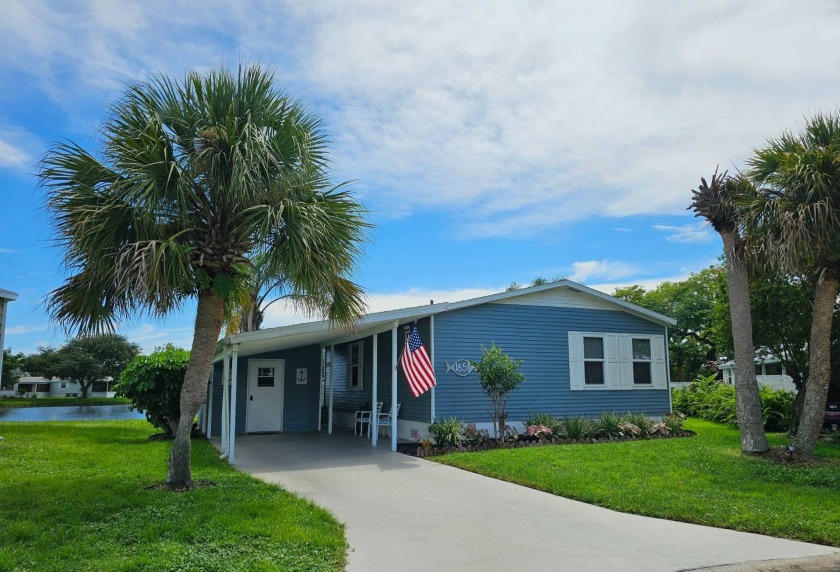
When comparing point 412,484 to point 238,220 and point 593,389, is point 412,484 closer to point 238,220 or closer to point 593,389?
point 238,220

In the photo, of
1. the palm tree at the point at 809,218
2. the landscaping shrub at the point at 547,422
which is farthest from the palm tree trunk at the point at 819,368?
the landscaping shrub at the point at 547,422

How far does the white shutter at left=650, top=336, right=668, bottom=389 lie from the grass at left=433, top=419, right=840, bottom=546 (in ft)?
10.6

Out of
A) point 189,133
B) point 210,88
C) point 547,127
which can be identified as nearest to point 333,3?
point 210,88

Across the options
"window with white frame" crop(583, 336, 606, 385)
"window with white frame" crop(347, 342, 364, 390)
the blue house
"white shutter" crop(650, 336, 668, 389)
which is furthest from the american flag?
"white shutter" crop(650, 336, 668, 389)

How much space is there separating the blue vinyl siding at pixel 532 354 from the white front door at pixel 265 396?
4914mm

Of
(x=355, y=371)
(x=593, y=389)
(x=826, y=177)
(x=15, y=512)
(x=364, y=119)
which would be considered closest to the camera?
(x=15, y=512)

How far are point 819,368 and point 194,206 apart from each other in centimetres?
1022

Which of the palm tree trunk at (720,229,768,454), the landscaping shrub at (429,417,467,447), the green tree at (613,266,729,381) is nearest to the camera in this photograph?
the palm tree trunk at (720,229,768,454)

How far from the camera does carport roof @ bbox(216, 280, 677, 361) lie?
10.8 m

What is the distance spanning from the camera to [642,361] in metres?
15.5

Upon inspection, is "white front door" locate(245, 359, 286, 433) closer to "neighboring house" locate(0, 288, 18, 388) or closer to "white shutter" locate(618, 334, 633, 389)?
"neighboring house" locate(0, 288, 18, 388)

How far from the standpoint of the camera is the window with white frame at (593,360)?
14.9m

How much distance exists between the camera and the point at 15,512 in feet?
20.9

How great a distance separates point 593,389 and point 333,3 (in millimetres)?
10527
